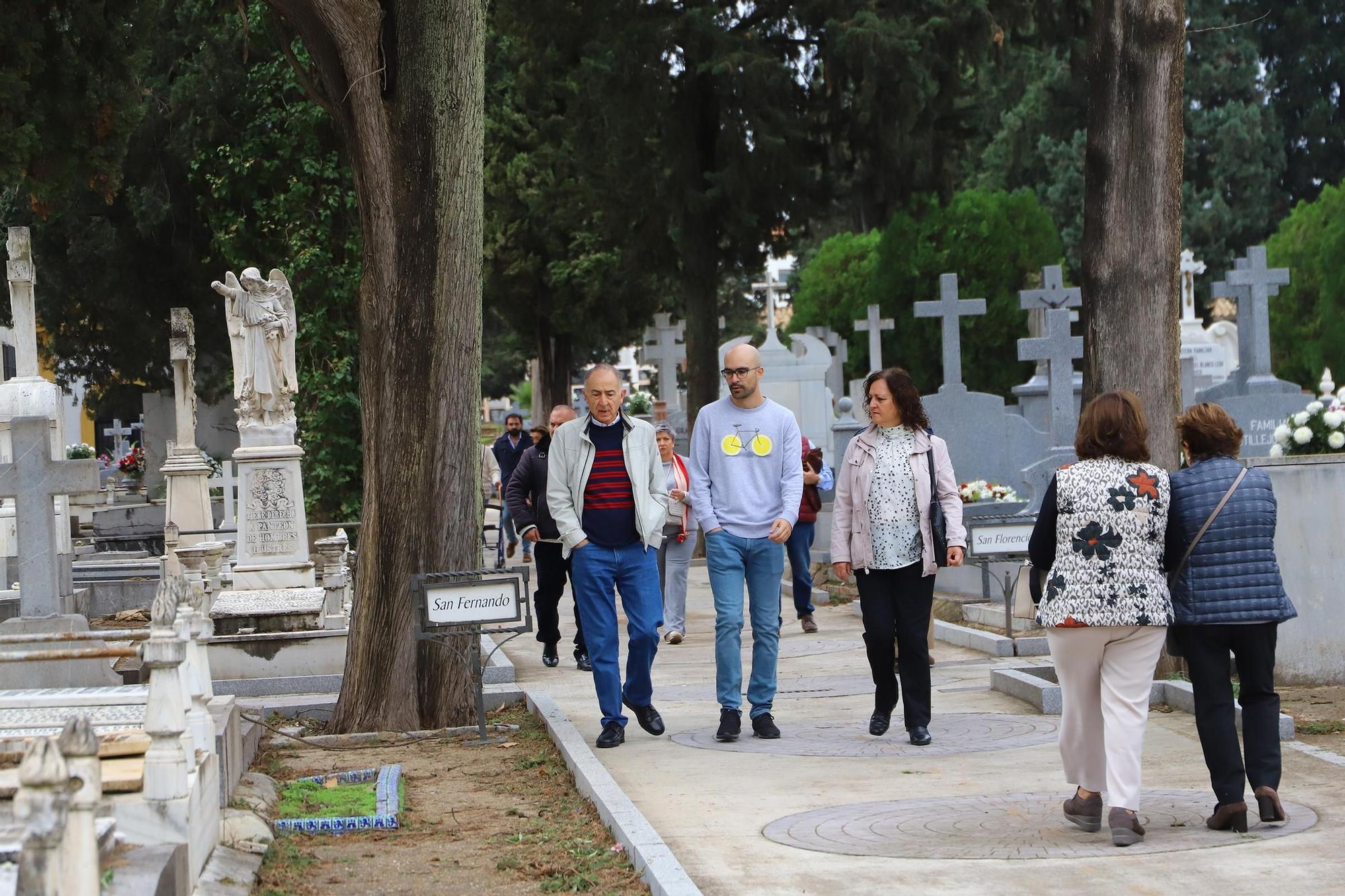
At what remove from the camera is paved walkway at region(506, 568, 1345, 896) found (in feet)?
19.0

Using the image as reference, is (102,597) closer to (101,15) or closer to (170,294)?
(101,15)

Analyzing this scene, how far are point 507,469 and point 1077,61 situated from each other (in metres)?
12.1

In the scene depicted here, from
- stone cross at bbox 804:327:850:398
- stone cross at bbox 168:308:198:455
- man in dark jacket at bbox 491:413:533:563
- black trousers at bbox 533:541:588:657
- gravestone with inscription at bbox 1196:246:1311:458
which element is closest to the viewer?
black trousers at bbox 533:541:588:657

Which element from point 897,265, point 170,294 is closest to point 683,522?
point 170,294

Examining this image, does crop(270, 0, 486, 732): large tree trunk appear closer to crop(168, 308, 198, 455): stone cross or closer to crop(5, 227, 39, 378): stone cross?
crop(5, 227, 39, 378): stone cross

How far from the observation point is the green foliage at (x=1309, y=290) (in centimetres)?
3781

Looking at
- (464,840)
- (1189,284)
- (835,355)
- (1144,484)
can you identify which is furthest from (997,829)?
(1189,284)

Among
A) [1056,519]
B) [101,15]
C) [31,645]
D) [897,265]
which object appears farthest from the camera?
[897,265]

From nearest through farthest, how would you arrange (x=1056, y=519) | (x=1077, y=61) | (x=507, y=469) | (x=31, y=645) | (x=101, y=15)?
(x=1056, y=519), (x=31, y=645), (x=101, y=15), (x=507, y=469), (x=1077, y=61)

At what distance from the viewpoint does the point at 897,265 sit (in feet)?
132

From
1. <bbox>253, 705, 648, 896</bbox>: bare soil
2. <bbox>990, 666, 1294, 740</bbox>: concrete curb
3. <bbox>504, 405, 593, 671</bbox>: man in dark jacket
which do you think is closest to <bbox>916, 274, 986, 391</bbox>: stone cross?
<bbox>504, 405, 593, 671</bbox>: man in dark jacket

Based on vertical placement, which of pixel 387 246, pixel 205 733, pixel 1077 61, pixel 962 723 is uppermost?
pixel 1077 61

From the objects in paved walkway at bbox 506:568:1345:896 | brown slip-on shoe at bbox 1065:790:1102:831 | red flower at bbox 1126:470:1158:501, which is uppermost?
red flower at bbox 1126:470:1158:501

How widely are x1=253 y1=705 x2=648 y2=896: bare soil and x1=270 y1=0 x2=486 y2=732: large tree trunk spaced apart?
26.9 inches
